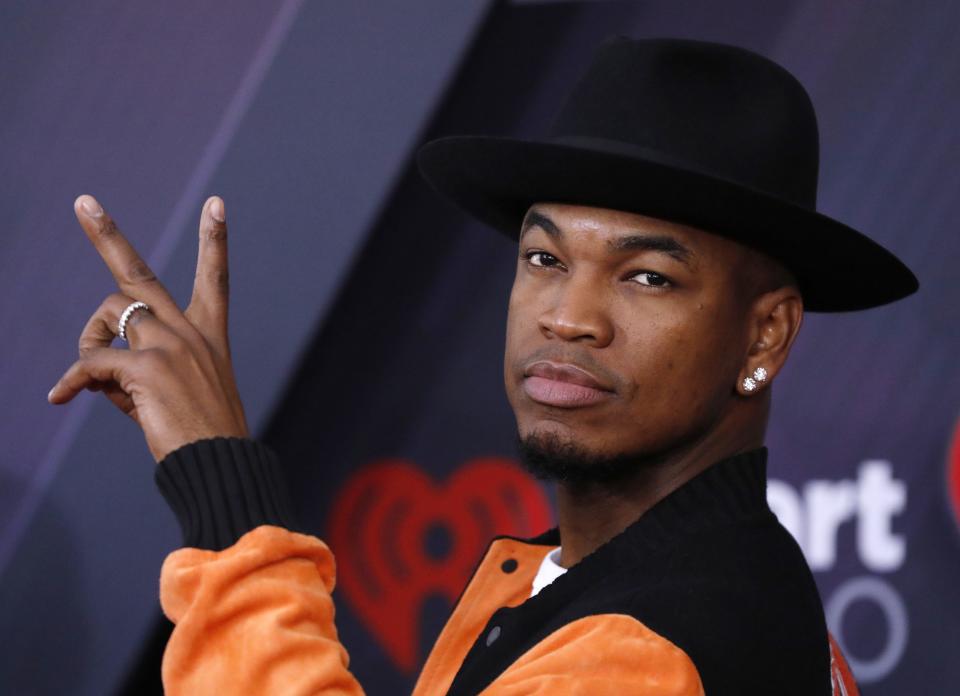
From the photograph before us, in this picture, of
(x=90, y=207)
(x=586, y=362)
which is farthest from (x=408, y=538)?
(x=90, y=207)

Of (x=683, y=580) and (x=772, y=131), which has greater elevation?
(x=772, y=131)

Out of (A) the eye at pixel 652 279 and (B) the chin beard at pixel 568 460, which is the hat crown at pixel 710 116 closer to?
(A) the eye at pixel 652 279

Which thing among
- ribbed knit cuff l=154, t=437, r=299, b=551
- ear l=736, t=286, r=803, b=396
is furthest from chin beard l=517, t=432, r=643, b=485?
ribbed knit cuff l=154, t=437, r=299, b=551

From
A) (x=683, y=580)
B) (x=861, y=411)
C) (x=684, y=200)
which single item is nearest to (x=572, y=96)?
(x=684, y=200)

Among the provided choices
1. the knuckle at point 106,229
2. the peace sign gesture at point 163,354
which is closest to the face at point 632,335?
the peace sign gesture at point 163,354

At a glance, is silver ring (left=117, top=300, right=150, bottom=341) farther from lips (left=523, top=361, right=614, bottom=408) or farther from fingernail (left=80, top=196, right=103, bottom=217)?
lips (left=523, top=361, right=614, bottom=408)

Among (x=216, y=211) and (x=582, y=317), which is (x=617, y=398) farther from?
(x=216, y=211)

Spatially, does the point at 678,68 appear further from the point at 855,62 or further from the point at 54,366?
the point at 54,366

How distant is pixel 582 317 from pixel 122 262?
42 centimetres

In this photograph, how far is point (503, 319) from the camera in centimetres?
264

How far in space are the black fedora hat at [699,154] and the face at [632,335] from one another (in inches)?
1.0

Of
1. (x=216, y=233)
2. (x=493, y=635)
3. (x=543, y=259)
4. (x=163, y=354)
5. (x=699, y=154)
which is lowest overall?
(x=493, y=635)

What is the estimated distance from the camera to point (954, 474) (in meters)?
2.46

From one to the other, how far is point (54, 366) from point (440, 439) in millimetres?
735
